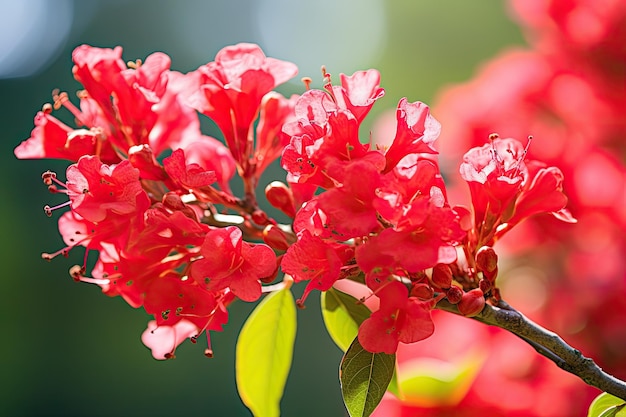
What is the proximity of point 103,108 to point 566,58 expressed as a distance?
1.13m

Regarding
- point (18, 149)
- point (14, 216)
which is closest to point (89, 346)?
point (14, 216)

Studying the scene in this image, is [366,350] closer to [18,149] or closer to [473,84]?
[18,149]

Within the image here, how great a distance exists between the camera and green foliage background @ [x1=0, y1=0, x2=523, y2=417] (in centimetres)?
341

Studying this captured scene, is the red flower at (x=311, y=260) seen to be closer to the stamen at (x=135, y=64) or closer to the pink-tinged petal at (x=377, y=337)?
the pink-tinged petal at (x=377, y=337)

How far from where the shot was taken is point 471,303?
1.57 feet

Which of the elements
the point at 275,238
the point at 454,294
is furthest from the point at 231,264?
the point at 454,294

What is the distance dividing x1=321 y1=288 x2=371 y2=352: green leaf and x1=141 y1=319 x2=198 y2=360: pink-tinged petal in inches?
4.5

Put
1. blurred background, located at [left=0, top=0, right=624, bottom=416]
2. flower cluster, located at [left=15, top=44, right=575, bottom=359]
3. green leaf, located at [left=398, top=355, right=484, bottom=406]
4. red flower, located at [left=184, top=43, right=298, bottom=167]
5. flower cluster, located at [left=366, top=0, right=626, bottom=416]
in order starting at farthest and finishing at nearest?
blurred background, located at [left=0, top=0, right=624, bottom=416], flower cluster, located at [left=366, top=0, right=626, bottom=416], green leaf, located at [left=398, top=355, right=484, bottom=406], red flower, located at [left=184, top=43, right=298, bottom=167], flower cluster, located at [left=15, top=44, right=575, bottom=359]

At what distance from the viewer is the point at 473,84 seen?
1579mm

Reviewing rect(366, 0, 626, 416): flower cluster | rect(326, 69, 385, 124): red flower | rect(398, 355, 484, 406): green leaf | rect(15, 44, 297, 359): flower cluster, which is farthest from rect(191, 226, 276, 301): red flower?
rect(366, 0, 626, 416): flower cluster

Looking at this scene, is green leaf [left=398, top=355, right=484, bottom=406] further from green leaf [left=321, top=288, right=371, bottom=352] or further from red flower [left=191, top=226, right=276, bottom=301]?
red flower [left=191, top=226, right=276, bottom=301]

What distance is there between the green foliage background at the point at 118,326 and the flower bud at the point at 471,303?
9.48 feet

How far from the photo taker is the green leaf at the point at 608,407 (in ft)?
1.74

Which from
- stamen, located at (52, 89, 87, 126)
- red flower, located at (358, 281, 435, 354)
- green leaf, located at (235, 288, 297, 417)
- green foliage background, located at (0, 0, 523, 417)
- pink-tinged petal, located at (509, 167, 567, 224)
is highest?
stamen, located at (52, 89, 87, 126)
